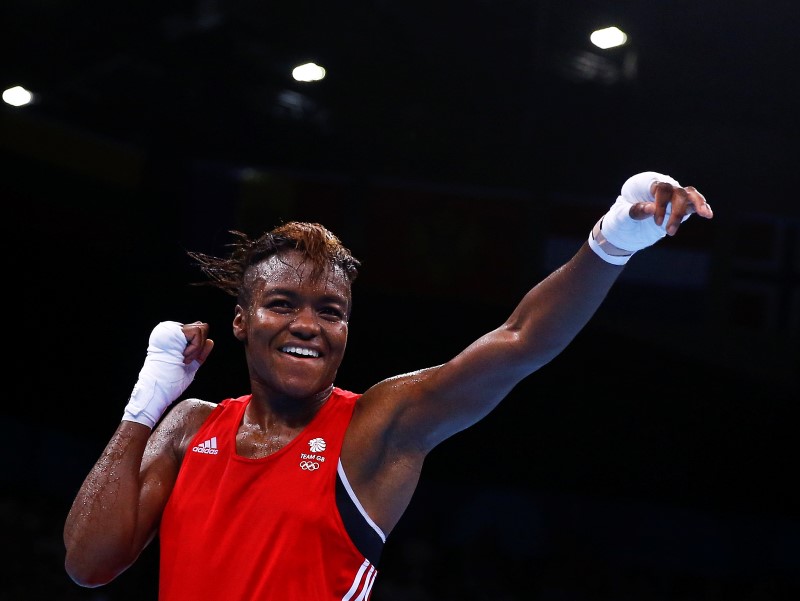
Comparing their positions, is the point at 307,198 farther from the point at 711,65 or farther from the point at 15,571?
the point at 15,571

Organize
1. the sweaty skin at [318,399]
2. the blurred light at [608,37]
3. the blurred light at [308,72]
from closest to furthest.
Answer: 1. the sweaty skin at [318,399]
2. the blurred light at [608,37]
3. the blurred light at [308,72]

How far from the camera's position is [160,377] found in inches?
109

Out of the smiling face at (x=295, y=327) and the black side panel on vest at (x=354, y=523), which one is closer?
the black side panel on vest at (x=354, y=523)

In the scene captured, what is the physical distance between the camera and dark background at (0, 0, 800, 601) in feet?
29.0

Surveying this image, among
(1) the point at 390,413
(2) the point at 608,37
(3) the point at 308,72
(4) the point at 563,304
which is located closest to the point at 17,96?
(3) the point at 308,72

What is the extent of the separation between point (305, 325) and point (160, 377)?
19.2 inches

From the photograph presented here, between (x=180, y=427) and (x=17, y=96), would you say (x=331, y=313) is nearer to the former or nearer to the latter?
(x=180, y=427)

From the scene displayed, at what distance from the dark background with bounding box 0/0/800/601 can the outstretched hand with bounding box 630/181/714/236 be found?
21.6 ft

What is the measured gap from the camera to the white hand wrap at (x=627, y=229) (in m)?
2.20

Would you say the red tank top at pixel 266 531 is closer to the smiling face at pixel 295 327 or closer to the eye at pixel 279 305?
the smiling face at pixel 295 327

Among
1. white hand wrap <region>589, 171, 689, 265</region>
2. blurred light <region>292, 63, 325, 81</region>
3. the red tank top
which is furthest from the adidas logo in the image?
blurred light <region>292, 63, 325, 81</region>

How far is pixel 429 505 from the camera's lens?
33.6 feet

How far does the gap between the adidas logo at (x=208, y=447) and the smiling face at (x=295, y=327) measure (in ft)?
0.65

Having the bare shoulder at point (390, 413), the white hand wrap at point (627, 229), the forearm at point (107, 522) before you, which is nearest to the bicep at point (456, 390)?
the bare shoulder at point (390, 413)
